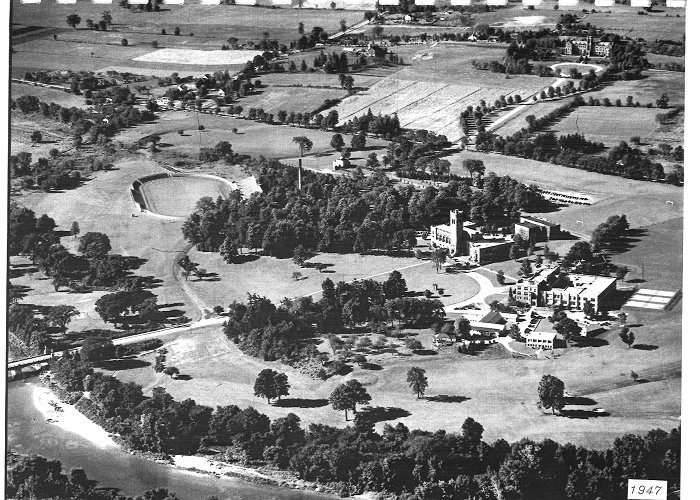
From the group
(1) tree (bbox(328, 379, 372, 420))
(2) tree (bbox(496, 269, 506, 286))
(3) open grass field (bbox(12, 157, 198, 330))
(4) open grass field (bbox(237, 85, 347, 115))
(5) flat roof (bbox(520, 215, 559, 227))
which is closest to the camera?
(1) tree (bbox(328, 379, 372, 420))

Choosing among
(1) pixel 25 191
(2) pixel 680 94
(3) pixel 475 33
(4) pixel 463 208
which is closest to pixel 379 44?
(3) pixel 475 33

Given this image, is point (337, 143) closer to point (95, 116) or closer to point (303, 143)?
point (303, 143)

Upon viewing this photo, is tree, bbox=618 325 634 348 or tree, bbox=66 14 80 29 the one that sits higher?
tree, bbox=66 14 80 29

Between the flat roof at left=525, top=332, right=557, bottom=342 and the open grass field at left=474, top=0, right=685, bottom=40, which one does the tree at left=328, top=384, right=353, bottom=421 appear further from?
the open grass field at left=474, top=0, right=685, bottom=40

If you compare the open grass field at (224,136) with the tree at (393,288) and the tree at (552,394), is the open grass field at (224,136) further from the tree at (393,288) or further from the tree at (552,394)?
the tree at (552,394)

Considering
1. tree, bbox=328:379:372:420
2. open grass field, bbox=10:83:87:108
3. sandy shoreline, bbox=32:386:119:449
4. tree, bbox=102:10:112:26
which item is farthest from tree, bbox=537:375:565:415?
tree, bbox=102:10:112:26

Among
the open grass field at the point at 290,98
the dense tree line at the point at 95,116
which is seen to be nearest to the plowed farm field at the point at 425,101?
the open grass field at the point at 290,98
